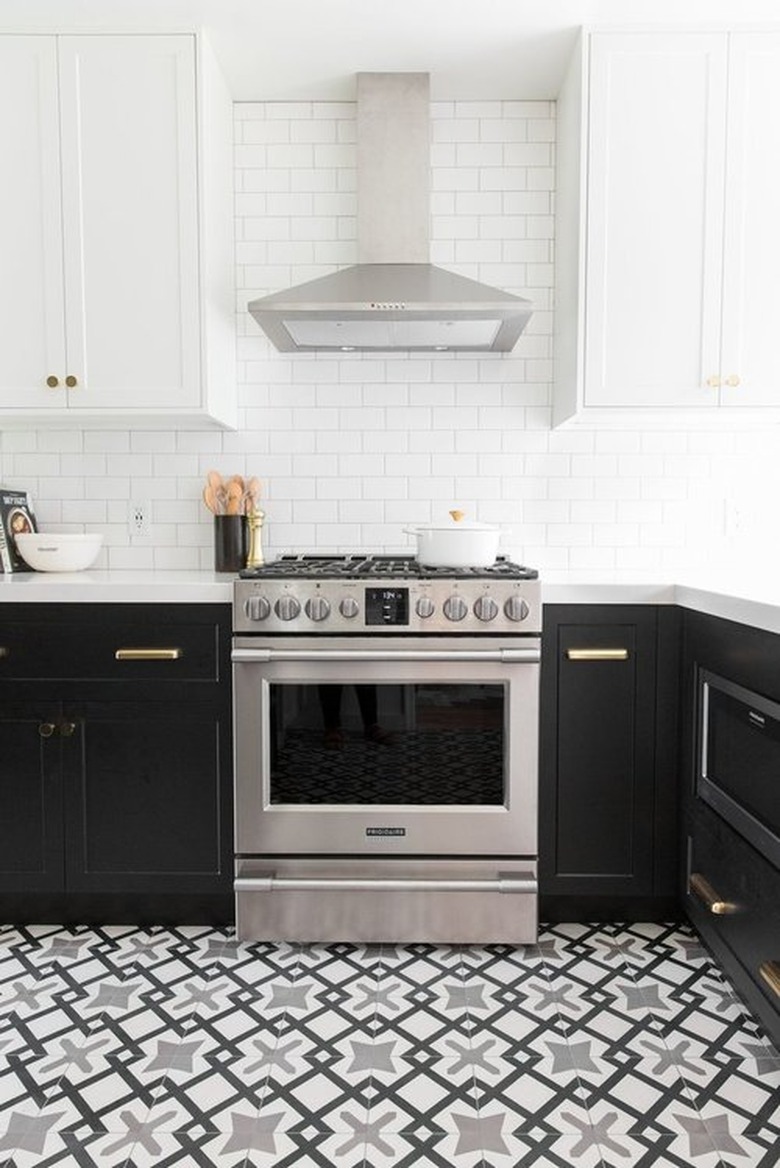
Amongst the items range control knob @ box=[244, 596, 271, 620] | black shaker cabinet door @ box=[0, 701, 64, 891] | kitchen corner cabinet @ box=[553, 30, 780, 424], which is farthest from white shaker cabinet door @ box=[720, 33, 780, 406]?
black shaker cabinet door @ box=[0, 701, 64, 891]

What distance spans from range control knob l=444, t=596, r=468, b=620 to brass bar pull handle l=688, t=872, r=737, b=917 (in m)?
0.93

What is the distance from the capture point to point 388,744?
7.78ft

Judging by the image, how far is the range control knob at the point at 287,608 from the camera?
2.32 metres

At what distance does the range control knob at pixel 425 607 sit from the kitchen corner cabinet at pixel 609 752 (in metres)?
0.34

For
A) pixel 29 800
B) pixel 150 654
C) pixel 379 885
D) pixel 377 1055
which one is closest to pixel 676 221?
pixel 150 654

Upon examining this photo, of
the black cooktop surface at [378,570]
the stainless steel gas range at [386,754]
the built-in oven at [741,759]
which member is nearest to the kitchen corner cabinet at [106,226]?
the black cooktop surface at [378,570]

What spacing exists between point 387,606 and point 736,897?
43.9 inches

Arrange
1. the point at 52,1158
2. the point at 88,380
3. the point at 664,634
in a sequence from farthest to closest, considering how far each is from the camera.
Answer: the point at 88,380 → the point at 664,634 → the point at 52,1158

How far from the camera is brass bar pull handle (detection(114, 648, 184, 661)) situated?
2.38 m

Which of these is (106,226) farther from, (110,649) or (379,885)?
(379,885)

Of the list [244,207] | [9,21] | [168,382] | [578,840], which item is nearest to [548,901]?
[578,840]

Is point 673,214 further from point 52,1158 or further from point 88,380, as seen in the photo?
point 52,1158

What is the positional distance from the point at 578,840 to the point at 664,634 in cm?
64

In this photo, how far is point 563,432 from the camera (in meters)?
3.00
